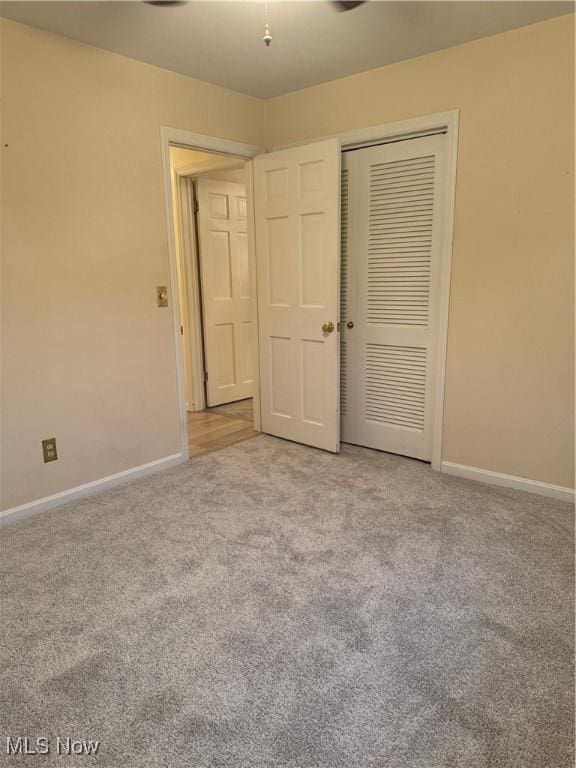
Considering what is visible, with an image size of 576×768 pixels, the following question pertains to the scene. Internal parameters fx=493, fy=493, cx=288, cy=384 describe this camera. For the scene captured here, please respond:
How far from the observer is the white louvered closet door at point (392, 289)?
305cm

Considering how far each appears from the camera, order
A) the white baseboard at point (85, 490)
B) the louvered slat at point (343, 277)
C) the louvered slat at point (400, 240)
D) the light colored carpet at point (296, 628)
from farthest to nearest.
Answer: the louvered slat at point (343, 277) → the louvered slat at point (400, 240) → the white baseboard at point (85, 490) → the light colored carpet at point (296, 628)

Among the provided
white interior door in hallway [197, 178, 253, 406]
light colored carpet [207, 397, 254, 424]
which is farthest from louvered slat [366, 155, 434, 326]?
light colored carpet [207, 397, 254, 424]

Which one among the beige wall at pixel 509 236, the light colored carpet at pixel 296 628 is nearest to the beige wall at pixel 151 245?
the beige wall at pixel 509 236

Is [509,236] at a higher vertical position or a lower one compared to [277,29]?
lower

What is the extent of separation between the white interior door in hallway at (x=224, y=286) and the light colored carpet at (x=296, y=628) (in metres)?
1.99

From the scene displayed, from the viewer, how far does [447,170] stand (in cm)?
286

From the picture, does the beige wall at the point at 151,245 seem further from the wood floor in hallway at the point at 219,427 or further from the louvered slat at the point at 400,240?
the wood floor in hallway at the point at 219,427

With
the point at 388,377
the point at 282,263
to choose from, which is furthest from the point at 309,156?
the point at 388,377

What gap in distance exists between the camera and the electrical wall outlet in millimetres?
2746

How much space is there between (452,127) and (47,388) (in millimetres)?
2692

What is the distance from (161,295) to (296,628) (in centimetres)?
216

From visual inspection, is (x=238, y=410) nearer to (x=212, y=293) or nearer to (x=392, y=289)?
(x=212, y=293)

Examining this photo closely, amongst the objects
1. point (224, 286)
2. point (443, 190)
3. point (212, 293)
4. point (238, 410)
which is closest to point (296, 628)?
point (443, 190)

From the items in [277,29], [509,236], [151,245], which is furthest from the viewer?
[151,245]
